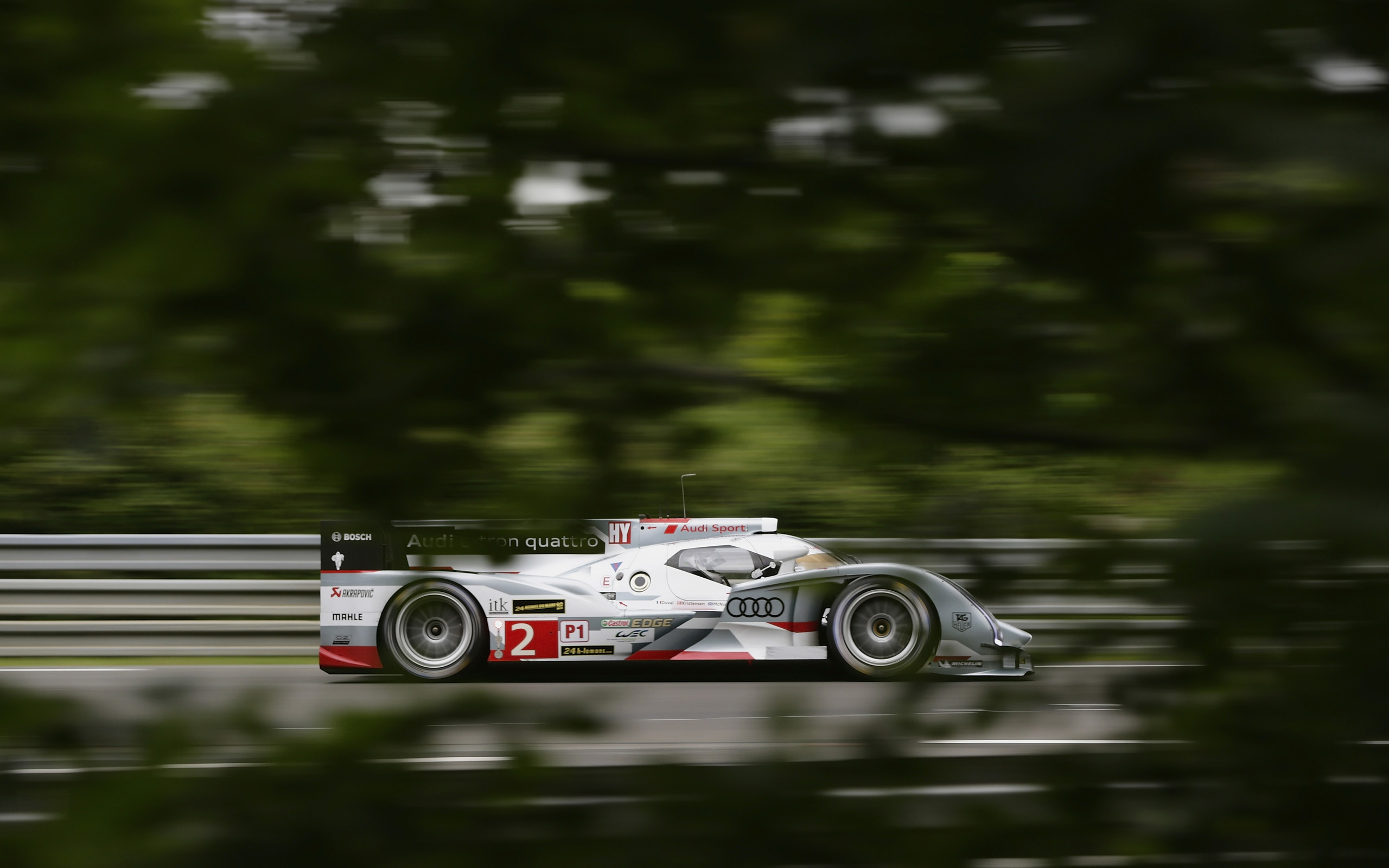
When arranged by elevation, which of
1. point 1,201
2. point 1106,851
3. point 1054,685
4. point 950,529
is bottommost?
point 1106,851

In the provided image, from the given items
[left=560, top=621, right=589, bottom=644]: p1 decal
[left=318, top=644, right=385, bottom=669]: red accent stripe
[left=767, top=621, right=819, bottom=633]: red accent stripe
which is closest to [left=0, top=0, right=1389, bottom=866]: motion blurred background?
[left=767, top=621, right=819, bottom=633]: red accent stripe

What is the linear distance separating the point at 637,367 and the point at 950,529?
1.01 ft

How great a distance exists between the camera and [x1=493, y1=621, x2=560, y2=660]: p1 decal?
6.97 metres

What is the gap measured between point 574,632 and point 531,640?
0.30 m

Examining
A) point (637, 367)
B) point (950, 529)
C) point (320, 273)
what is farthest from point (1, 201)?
point (950, 529)

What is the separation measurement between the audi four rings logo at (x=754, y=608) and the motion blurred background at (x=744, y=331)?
4.74 meters

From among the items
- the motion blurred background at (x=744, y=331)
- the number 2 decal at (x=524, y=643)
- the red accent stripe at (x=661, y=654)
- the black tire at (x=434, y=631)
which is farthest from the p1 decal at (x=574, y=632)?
the motion blurred background at (x=744, y=331)

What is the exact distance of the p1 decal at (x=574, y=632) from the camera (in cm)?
694

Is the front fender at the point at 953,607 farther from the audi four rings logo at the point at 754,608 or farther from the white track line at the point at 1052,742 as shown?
the audi four rings logo at the point at 754,608

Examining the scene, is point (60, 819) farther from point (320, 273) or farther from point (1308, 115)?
point (1308, 115)

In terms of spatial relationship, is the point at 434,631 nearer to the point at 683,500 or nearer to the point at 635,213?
the point at 683,500

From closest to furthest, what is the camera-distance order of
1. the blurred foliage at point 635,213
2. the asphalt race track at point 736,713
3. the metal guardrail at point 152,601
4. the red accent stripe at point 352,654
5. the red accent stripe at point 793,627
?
the blurred foliage at point 635,213 → the asphalt race track at point 736,713 → the red accent stripe at point 793,627 → the red accent stripe at point 352,654 → the metal guardrail at point 152,601

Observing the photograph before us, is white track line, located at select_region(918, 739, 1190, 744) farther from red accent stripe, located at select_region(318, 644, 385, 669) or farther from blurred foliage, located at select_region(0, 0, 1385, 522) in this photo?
red accent stripe, located at select_region(318, 644, 385, 669)

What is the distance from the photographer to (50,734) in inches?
33.7
